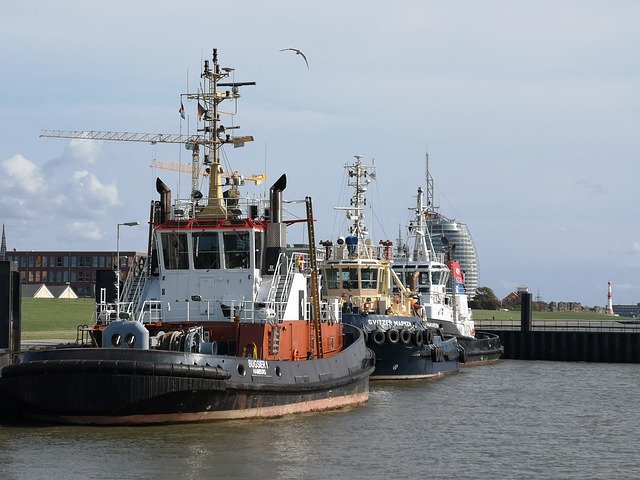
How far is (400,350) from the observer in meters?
35.4

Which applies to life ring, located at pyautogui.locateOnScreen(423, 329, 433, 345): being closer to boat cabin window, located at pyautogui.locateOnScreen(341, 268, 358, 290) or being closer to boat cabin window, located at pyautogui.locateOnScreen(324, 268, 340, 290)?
boat cabin window, located at pyautogui.locateOnScreen(341, 268, 358, 290)

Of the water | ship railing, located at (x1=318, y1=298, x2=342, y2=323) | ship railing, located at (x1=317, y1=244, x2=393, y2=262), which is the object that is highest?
ship railing, located at (x1=317, y1=244, x2=393, y2=262)

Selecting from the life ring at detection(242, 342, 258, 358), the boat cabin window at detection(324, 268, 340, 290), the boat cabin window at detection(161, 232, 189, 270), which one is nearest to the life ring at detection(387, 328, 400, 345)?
the boat cabin window at detection(324, 268, 340, 290)

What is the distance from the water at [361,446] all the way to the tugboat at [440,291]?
15.6 m

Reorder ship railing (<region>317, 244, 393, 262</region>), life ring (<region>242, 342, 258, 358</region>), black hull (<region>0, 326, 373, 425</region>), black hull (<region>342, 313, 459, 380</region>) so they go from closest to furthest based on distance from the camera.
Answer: black hull (<region>0, 326, 373, 425</region>), life ring (<region>242, 342, 258, 358</region>), black hull (<region>342, 313, 459, 380</region>), ship railing (<region>317, 244, 393, 262</region>)

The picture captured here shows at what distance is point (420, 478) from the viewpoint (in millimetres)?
17797

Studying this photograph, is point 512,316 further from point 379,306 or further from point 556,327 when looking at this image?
point 379,306

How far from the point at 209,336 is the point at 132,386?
3.15 metres

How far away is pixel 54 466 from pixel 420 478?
5.73 m

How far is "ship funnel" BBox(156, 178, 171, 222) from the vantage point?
2491cm

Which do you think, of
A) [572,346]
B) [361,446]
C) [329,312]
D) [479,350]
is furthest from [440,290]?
[361,446]

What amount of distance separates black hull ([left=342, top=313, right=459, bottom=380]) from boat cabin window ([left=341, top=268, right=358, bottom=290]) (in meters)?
2.59

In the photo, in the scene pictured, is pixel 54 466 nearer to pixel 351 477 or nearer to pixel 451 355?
pixel 351 477

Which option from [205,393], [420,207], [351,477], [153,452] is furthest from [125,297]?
[420,207]
